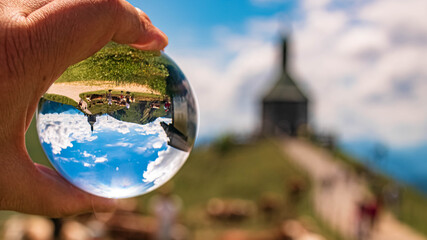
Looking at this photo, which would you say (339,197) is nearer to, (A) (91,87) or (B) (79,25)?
(A) (91,87)

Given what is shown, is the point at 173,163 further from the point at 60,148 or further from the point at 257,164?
the point at 257,164

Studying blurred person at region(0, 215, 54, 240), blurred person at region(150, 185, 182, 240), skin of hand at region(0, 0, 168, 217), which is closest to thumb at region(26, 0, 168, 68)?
skin of hand at region(0, 0, 168, 217)

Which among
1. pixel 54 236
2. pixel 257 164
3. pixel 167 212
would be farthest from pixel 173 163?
pixel 257 164

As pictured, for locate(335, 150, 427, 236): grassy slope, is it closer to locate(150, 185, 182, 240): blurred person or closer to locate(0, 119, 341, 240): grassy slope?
locate(0, 119, 341, 240): grassy slope

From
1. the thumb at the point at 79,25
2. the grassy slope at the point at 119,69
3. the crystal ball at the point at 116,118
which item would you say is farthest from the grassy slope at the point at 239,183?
the thumb at the point at 79,25

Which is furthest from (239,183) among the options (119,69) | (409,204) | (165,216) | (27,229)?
(119,69)
